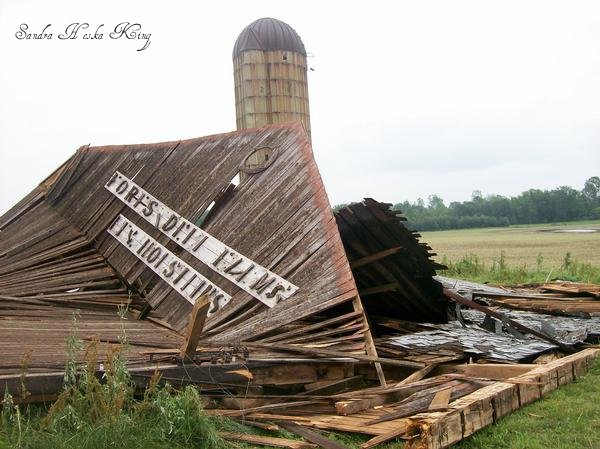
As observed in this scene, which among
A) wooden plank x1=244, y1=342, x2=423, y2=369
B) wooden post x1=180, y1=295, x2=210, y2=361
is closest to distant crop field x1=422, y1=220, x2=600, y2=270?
wooden plank x1=244, y1=342, x2=423, y2=369

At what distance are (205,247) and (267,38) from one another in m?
9.25

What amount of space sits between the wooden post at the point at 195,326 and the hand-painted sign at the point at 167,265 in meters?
1.85

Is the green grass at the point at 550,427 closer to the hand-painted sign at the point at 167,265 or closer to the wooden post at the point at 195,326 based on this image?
the wooden post at the point at 195,326

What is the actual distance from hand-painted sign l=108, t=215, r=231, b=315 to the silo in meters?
6.31

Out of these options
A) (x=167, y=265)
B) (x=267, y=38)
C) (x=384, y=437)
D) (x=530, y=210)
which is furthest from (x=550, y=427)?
(x=530, y=210)

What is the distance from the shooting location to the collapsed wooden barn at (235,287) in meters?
6.09

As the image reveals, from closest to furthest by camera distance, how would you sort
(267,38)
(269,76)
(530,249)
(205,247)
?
(205,247), (269,76), (267,38), (530,249)

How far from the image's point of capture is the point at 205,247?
30.0ft

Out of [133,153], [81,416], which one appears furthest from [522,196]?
[81,416]

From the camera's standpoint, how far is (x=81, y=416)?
16.4 ft

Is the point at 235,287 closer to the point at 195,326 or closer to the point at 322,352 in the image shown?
the point at 322,352

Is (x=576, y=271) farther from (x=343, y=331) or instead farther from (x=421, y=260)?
(x=343, y=331)

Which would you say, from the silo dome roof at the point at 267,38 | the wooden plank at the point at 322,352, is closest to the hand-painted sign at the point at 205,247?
the wooden plank at the point at 322,352

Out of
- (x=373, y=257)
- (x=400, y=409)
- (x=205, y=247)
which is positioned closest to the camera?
(x=400, y=409)
